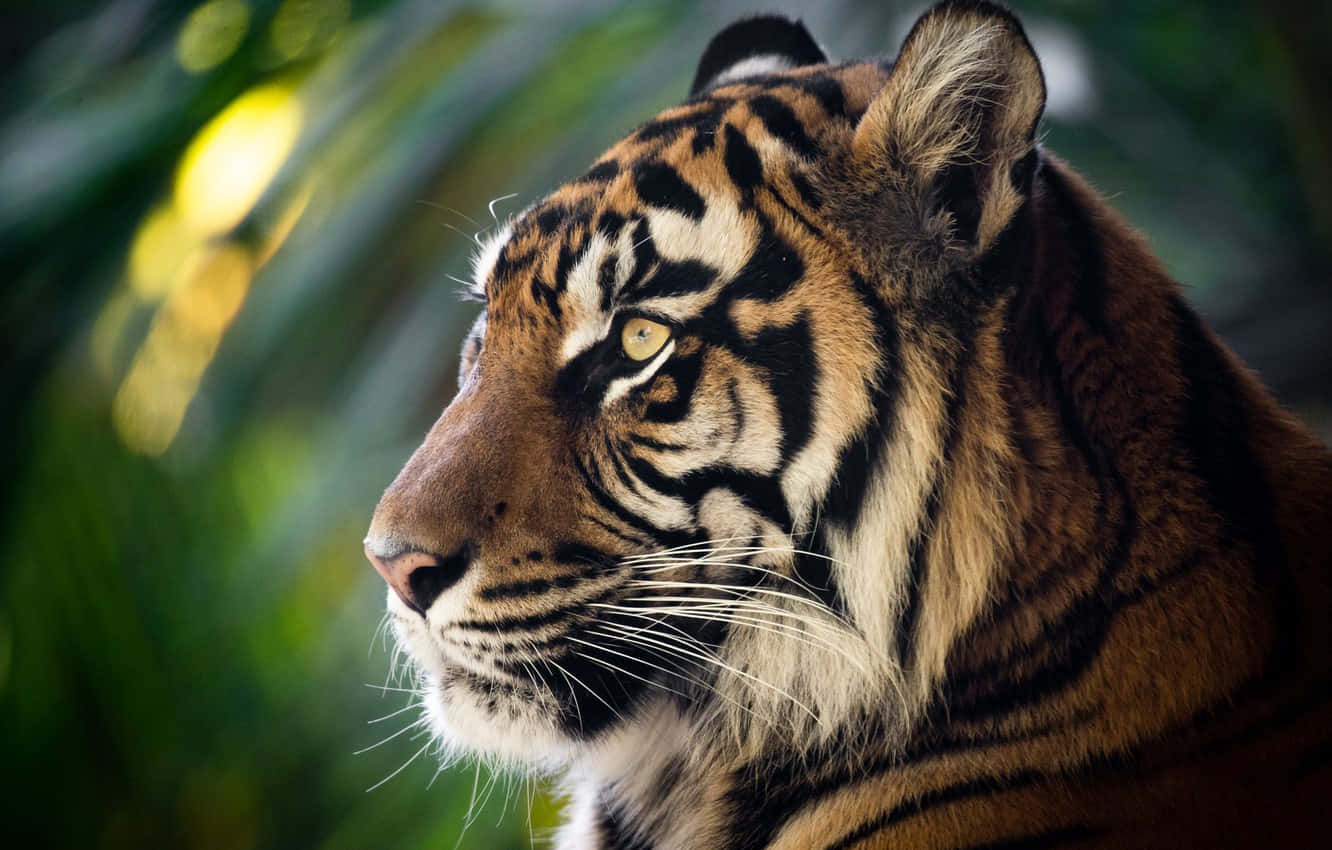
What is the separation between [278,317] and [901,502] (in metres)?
0.68

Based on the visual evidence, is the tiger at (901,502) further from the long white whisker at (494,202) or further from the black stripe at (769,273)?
the long white whisker at (494,202)

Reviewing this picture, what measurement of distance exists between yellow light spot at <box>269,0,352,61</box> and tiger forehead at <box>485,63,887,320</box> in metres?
0.52

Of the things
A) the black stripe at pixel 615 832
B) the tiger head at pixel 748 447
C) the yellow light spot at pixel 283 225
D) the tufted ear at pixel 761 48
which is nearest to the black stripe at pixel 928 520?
the tiger head at pixel 748 447

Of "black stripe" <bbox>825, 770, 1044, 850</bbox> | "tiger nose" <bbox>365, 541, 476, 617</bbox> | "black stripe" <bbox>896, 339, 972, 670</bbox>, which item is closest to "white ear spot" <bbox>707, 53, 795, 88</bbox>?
"black stripe" <bbox>896, 339, 972, 670</bbox>

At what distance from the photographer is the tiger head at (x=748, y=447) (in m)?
0.63

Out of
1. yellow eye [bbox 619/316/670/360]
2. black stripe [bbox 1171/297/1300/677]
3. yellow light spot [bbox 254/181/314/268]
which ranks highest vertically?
yellow light spot [bbox 254/181/314/268]

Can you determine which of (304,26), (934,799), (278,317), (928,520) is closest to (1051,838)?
(934,799)

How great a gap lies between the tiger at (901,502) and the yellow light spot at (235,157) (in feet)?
1.75

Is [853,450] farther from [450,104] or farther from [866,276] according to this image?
[450,104]

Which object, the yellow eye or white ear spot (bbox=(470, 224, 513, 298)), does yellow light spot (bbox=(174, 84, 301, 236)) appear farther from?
the yellow eye

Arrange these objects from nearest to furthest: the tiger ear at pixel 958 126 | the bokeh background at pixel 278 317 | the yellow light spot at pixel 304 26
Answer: the tiger ear at pixel 958 126 < the bokeh background at pixel 278 317 < the yellow light spot at pixel 304 26

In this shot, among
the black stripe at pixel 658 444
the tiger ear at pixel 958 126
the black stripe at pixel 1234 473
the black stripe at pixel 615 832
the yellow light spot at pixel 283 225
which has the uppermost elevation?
the yellow light spot at pixel 283 225

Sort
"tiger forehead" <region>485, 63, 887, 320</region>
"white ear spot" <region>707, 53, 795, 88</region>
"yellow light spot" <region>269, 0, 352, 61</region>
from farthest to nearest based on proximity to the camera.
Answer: "yellow light spot" <region>269, 0, 352, 61</region>
"white ear spot" <region>707, 53, 795, 88</region>
"tiger forehead" <region>485, 63, 887, 320</region>

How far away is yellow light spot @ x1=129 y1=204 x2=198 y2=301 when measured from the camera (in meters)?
1.08
